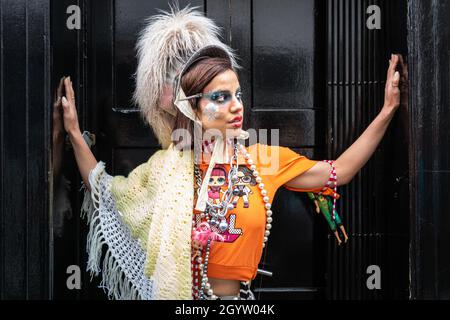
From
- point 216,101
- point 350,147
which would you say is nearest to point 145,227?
point 216,101

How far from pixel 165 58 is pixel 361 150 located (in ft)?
3.33

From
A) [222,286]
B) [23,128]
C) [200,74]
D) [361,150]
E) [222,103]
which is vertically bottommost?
[222,286]

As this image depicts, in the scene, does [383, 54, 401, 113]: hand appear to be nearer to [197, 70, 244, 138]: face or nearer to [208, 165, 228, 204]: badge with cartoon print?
[197, 70, 244, 138]: face

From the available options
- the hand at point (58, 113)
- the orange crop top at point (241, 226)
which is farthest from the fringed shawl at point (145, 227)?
the hand at point (58, 113)

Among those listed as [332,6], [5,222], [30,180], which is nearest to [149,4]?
[332,6]

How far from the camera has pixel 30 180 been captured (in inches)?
103

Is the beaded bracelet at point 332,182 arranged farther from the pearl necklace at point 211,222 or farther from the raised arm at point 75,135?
the raised arm at point 75,135

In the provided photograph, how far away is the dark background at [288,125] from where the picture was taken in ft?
8.57

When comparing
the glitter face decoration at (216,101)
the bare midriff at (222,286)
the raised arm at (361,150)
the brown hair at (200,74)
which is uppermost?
the brown hair at (200,74)

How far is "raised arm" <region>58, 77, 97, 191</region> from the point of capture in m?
2.86

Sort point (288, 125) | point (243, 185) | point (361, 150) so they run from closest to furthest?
point (243, 185) → point (361, 150) → point (288, 125)

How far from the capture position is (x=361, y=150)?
282 cm

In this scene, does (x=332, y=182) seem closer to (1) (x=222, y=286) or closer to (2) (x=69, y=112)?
(1) (x=222, y=286)

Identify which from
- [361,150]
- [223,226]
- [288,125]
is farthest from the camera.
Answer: [288,125]
